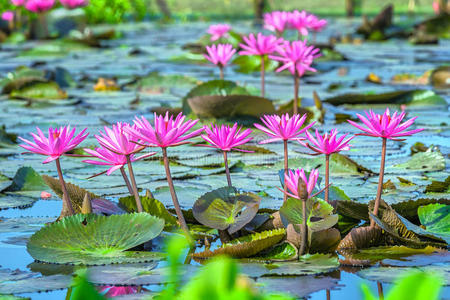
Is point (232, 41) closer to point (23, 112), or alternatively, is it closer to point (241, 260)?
point (23, 112)

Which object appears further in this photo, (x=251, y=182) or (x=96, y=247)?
(x=251, y=182)

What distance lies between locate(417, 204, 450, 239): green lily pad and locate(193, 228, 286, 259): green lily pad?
14.7 inches

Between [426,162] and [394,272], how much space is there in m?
1.07

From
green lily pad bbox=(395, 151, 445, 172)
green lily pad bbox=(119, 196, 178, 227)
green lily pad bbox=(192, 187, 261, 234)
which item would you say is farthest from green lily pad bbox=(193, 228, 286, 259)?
green lily pad bbox=(395, 151, 445, 172)

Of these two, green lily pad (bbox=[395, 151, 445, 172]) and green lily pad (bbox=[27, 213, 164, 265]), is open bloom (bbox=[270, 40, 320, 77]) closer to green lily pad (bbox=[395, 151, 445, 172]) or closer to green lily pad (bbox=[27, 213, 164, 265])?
green lily pad (bbox=[395, 151, 445, 172])

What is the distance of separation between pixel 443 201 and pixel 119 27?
30.5 ft

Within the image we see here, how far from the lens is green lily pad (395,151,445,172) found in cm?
232

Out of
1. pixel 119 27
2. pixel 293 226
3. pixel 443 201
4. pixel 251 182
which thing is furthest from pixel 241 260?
pixel 119 27

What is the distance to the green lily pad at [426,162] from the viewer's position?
7.60 feet

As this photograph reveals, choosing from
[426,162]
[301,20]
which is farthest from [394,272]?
[301,20]

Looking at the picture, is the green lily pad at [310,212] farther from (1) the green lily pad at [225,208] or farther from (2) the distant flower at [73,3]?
(2) the distant flower at [73,3]

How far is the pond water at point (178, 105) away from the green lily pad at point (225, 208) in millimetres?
257

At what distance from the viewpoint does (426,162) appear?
2.36 meters

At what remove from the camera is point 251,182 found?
2.18 m
